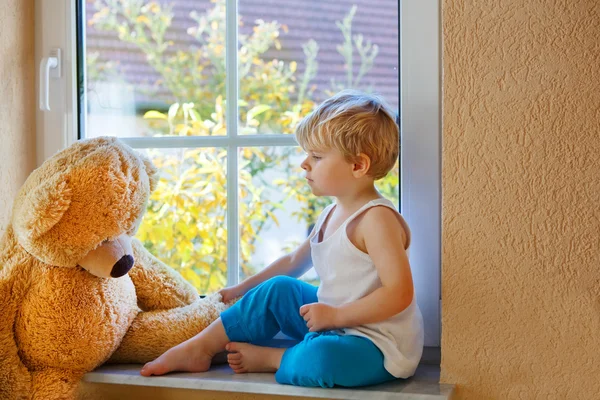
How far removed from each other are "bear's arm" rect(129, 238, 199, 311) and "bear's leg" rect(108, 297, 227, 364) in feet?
A: 0.11

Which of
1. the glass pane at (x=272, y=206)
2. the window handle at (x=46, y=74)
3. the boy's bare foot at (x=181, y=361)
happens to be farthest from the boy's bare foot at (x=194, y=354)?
the window handle at (x=46, y=74)

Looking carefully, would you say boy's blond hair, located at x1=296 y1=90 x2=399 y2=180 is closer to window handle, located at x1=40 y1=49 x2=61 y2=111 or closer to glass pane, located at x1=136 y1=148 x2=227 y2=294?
glass pane, located at x1=136 y1=148 x2=227 y2=294

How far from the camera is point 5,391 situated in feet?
4.06

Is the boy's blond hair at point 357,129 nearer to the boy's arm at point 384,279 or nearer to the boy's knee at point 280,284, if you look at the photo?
the boy's arm at point 384,279

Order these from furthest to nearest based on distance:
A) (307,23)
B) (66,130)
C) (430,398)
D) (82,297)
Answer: (66,130)
(307,23)
(82,297)
(430,398)

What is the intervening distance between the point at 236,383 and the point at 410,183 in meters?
0.49

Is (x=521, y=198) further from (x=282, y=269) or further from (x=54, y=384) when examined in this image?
(x=54, y=384)

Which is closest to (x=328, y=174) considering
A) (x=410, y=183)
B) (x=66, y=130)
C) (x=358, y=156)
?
(x=358, y=156)

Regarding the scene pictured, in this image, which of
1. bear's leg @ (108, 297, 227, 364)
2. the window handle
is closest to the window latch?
the window handle

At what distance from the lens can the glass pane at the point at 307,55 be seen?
1.43m

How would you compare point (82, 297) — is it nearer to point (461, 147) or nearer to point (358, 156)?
point (358, 156)

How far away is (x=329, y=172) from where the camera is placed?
1.30 metres

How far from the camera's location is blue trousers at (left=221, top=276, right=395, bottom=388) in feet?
3.88

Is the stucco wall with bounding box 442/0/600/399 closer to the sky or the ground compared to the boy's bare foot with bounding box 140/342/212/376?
closer to the sky
